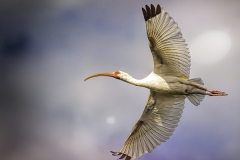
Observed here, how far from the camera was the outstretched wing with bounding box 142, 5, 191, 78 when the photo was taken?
29.6ft

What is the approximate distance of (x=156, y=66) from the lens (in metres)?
A: 9.68

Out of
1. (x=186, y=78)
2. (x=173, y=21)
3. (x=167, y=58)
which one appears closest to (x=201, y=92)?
(x=186, y=78)

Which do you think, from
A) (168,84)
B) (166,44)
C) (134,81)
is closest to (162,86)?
(168,84)

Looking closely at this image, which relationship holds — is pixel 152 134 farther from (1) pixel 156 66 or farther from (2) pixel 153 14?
(2) pixel 153 14

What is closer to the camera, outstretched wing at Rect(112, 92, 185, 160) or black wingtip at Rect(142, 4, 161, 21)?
black wingtip at Rect(142, 4, 161, 21)

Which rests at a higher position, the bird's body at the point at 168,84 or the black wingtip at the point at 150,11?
the black wingtip at the point at 150,11

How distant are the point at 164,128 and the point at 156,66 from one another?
166 cm

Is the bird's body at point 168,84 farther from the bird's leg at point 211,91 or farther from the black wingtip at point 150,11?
the black wingtip at point 150,11

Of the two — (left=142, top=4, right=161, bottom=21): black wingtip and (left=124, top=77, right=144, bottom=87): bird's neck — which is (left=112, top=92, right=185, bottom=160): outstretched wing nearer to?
(left=124, top=77, right=144, bottom=87): bird's neck

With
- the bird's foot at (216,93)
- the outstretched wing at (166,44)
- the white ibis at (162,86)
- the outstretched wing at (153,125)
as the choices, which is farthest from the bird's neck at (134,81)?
the bird's foot at (216,93)

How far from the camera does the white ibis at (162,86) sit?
30.1ft

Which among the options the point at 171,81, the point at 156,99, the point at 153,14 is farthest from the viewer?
the point at 156,99

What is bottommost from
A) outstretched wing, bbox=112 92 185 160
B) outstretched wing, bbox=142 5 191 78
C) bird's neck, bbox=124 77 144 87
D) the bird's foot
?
outstretched wing, bbox=112 92 185 160

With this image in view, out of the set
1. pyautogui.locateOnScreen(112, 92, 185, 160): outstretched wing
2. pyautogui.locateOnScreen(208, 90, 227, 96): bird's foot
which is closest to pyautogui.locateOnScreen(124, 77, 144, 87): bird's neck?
pyautogui.locateOnScreen(112, 92, 185, 160): outstretched wing
